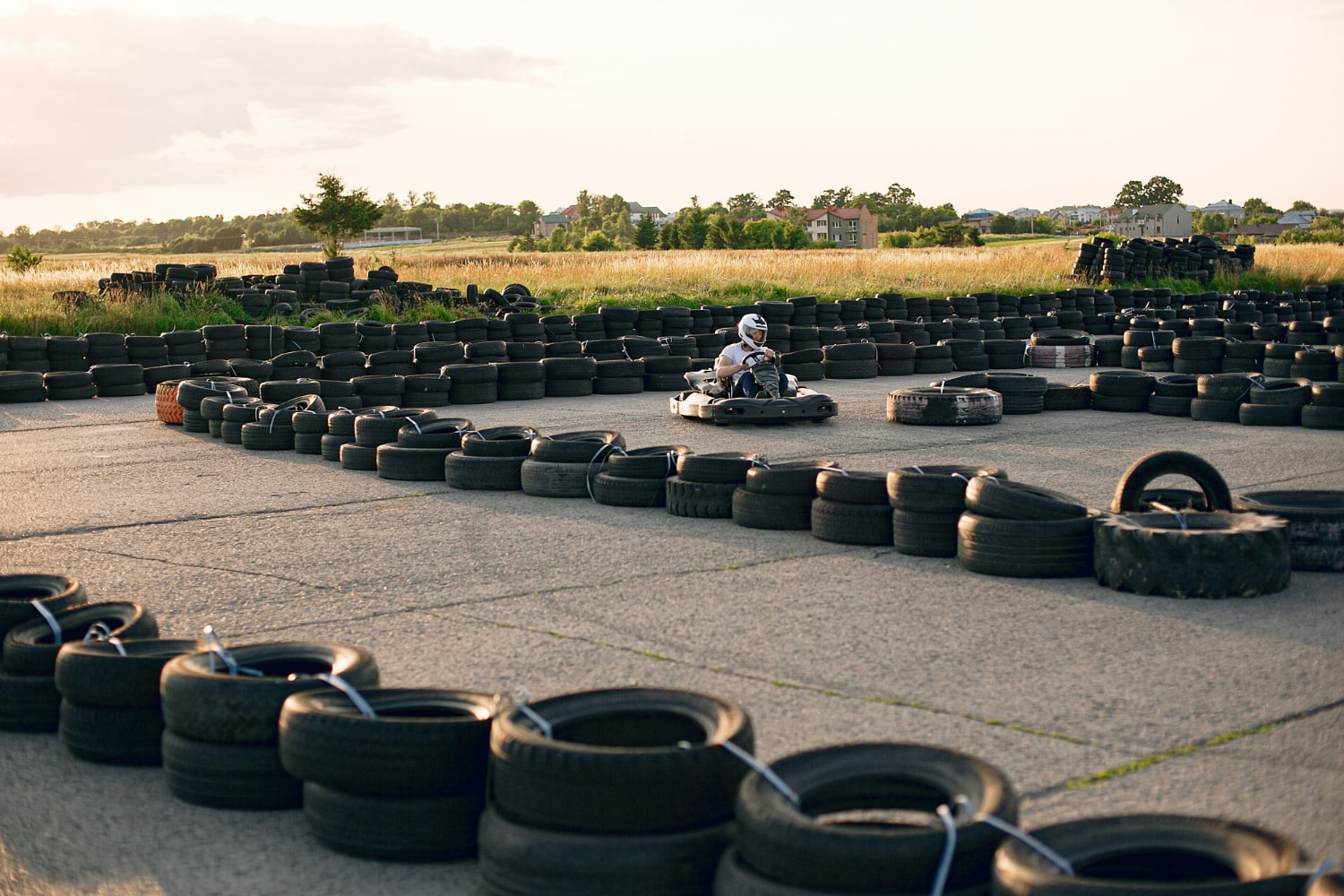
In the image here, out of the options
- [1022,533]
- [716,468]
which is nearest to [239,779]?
[1022,533]

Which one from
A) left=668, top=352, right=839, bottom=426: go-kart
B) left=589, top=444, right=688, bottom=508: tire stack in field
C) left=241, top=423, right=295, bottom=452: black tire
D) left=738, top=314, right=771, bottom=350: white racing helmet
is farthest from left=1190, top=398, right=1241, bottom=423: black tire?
left=241, top=423, right=295, bottom=452: black tire

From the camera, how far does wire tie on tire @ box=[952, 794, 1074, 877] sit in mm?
2895

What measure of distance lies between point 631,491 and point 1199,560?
4.06 metres

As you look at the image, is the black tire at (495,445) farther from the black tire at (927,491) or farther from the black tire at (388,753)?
the black tire at (388,753)

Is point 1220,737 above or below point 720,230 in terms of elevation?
below

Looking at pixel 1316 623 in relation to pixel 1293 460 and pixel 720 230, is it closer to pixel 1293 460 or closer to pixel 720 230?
pixel 1293 460

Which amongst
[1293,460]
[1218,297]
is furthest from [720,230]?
[1293,460]

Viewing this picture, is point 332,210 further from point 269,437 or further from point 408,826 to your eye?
point 408,826

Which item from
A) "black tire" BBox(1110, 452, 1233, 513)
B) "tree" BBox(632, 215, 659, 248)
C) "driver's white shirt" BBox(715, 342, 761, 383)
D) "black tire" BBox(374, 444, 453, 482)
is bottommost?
"black tire" BBox(374, 444, 453, 482)

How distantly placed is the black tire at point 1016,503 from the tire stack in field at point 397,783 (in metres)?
3.93

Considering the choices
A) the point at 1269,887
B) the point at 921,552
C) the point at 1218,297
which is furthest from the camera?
the point at 1218,297

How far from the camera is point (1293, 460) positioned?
10.9 meters

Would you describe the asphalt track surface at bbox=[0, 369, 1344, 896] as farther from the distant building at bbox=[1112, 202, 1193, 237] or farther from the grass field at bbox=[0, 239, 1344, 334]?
the distant building at bbox=[1112, 202, 1193, 237]

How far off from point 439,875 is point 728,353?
10.5m
